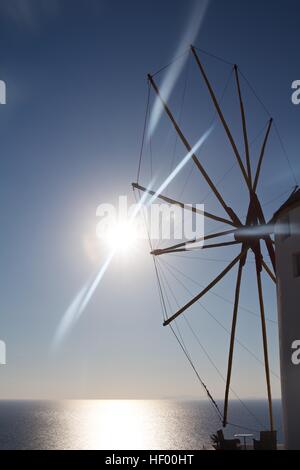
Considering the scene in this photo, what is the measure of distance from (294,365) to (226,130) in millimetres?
13656

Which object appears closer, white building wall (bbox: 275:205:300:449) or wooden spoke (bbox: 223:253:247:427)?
white building wall (bbox: 275:205:300:449)

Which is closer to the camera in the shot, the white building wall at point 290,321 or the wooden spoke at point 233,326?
the white building wall at point 290,321

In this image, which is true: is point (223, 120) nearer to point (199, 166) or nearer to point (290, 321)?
point (199, 166)

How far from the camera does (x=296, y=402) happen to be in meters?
22.4

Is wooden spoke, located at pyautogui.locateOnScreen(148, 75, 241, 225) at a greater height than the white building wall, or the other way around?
wooden spoke, located at pyautogui.locateOnScreen(148, 75, 241, 225)

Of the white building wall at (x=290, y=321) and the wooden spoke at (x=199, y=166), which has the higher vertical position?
the wooden spoke at (x=199, y=166)

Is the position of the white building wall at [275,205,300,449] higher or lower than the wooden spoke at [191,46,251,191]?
lower

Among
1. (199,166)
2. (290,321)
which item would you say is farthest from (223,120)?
(290,321)

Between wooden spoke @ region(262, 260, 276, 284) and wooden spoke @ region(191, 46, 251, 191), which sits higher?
wooden spoke @ region(191, 46, 251, 191)

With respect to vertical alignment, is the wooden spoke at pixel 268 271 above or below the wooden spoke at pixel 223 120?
below

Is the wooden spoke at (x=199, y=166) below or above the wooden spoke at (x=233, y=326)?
above

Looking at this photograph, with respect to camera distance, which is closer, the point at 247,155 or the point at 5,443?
the point at 247,155
